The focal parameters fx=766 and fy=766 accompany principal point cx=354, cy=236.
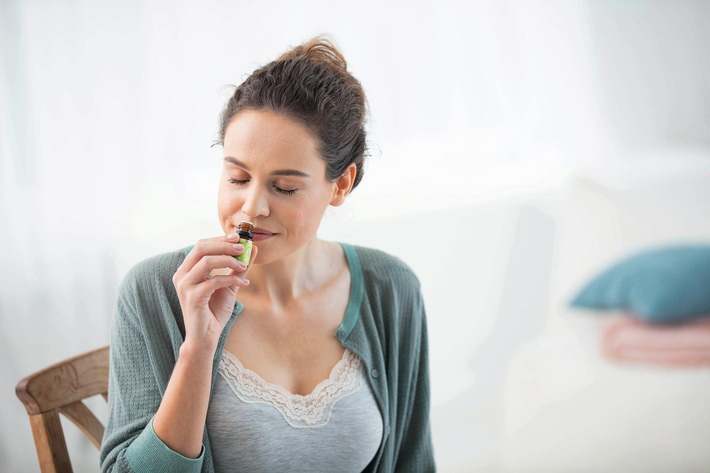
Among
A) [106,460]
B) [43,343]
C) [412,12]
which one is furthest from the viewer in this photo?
[412,12]

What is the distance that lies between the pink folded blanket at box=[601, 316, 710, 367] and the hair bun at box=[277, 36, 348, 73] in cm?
140

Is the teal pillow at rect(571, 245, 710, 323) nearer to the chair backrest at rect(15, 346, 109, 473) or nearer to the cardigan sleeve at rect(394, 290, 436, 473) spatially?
the cardigan sleeve at rect(394, 290, 436, 473)

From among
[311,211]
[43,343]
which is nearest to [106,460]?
[311,211]

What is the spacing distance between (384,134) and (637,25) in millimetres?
867

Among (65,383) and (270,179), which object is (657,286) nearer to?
(270,179)

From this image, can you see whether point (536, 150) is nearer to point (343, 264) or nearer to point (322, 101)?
point (343, 264)

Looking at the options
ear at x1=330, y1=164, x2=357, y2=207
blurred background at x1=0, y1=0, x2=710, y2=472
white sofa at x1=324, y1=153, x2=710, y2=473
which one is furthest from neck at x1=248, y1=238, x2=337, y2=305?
white sofa at x1=324, y1=153, x2=710, y2=473

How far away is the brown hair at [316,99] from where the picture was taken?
122 centimetres

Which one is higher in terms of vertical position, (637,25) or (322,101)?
(637,25)

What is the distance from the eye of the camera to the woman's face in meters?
1.17

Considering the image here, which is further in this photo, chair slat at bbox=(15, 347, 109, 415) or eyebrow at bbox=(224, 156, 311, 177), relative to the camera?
chair slat at bbox=(15, 347, 109, 415)

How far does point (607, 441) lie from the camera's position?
2.43m

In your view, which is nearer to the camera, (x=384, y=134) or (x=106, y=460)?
(x=106, y=460)

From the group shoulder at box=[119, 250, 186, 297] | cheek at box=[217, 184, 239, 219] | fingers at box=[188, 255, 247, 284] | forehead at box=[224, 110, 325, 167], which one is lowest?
shoulder at box=[119, 250, 186, 297]
